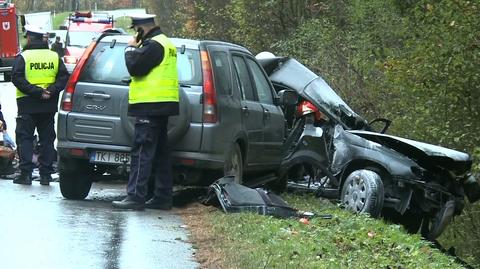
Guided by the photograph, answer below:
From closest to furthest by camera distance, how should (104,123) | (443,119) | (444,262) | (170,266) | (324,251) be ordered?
(170,266)
(324,251)
(444,262)
(104,123)
(443,119)

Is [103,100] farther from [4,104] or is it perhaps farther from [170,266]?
[4,104]

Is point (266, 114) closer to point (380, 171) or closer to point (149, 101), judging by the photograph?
point (380, 171)

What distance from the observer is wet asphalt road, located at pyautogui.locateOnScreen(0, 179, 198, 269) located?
671 cm

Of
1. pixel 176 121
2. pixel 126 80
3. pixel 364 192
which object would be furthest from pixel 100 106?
pixel 364 192

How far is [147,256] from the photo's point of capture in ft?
22.8

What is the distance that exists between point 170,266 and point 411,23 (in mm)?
10749

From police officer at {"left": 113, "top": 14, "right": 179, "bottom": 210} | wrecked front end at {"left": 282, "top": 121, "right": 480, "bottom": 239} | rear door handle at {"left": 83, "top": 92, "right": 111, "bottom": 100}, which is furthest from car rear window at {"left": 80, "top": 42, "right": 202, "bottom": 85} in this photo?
wrecked front end at {"left": 282, "top": 121, "right": 480, "bottom": 239}

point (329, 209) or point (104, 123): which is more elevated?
point (104, 123)

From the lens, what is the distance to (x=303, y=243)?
7277 mm

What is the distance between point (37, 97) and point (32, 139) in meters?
0.61

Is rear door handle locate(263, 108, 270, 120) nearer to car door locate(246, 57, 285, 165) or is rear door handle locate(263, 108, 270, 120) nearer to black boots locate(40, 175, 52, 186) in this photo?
car door locate(246, 57, 285, 165)

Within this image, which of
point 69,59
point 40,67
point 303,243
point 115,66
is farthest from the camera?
point 69,59

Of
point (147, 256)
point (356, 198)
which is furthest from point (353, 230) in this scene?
point (147, 256)

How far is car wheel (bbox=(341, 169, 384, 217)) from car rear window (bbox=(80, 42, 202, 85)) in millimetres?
2025
